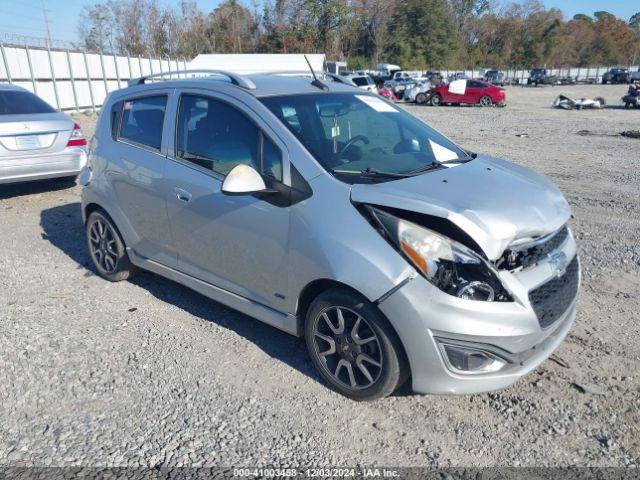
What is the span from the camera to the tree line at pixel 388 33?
71.4 m

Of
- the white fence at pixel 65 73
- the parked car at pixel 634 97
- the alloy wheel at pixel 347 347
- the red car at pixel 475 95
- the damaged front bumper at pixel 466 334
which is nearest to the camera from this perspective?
the damaged front bumper at pixel 466 334

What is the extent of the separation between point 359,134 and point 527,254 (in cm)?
144

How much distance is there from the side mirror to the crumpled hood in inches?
23.8

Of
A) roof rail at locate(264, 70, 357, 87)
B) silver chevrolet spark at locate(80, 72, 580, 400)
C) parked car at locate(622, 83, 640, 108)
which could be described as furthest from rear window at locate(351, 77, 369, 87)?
silver chevrolet spark at locate(80, 72, 580, 400)

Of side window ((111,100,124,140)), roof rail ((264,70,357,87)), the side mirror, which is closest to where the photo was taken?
the side mirror

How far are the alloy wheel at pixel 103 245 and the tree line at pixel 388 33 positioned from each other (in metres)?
65.7

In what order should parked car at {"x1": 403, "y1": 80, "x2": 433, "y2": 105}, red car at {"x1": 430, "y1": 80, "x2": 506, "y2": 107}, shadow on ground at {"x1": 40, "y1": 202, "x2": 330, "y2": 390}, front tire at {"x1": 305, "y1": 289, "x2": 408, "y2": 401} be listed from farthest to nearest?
parked car at {"x1": 403, "y1": 80, "x2": 433, "y2": 105}
red car at {"x1": 430, "y1": 80, "x2": 506, "y2": 107}
shadow on ground at {"x1": 40, "y1": 202, "x2": 330, "y2": 390}
front tire at {"x1": 305, "y1": 289, "x2": 408, "y2": 401}

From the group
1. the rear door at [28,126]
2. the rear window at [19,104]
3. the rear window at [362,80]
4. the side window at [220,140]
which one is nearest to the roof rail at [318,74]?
the side window at [220,140]

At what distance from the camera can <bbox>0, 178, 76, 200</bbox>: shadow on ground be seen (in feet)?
27.9

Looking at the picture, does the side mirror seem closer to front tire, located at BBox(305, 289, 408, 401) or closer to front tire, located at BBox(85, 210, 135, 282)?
front tire, located at BBox(305, 289, 408, 401)

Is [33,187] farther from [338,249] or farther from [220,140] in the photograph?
[338,249]

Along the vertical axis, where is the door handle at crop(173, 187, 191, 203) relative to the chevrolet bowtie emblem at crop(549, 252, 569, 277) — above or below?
above

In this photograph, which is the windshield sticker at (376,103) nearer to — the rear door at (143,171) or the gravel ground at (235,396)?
the rear door at (143,171)

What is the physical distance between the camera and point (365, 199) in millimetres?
2898
